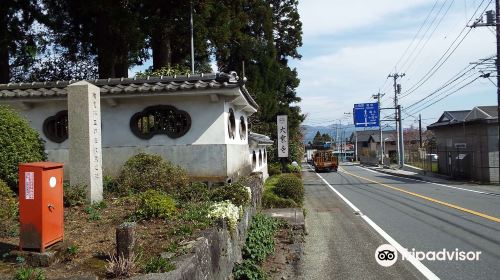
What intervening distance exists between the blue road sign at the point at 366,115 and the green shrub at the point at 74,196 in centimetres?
3699

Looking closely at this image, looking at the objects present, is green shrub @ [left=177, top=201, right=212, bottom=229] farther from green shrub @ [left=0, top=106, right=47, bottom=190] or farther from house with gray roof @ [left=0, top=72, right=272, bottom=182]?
house with gray roof @ [left=0, top=72, right=272, bottom=182]

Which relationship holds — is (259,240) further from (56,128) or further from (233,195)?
(56,128)

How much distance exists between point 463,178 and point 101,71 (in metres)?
26.7

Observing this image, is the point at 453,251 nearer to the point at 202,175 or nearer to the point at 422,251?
the point at 422,251

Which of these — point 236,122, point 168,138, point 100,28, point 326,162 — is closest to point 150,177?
point 168,138

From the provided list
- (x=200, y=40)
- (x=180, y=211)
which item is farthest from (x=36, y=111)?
(x=200, y=40)

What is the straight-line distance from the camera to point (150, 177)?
9281mm

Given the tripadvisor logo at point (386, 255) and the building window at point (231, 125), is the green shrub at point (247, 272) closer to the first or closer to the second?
the tripadvisor logo at point (386, 255)

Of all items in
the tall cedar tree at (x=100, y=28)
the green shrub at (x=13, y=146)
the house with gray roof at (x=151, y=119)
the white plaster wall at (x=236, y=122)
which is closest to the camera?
the green shrub at (x=13, y=146)

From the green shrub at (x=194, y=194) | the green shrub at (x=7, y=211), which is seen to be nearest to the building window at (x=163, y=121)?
the green shrub at (x=194, y=194)

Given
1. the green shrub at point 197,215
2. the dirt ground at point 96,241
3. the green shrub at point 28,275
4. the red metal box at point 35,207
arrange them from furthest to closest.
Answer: the green shrub at point 197,215
the red metal box at point 35,207
the dirt ground at point 96,241
the green shrub at point 28,275

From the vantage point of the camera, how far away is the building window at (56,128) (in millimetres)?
11820

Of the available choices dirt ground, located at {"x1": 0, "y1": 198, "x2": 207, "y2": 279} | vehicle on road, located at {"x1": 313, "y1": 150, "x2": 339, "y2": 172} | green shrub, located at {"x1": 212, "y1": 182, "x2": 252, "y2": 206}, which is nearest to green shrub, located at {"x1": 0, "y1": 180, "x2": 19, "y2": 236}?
dirt ground, located at {"x1": 0, "y1": 198, "x2": 207, "y2": 279}

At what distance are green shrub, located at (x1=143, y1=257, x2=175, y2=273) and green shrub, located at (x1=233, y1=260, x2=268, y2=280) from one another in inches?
107
